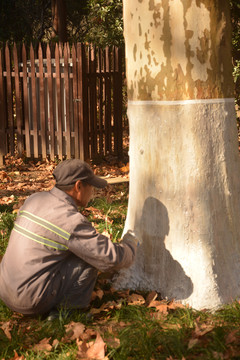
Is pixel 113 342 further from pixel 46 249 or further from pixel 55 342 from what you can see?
pixel 46 249

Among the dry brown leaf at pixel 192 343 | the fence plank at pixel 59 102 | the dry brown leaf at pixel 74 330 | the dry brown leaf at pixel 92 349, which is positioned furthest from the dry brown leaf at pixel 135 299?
the fence plank at pixel 59 102

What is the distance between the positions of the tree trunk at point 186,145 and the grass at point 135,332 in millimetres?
313

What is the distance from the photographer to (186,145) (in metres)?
4.20

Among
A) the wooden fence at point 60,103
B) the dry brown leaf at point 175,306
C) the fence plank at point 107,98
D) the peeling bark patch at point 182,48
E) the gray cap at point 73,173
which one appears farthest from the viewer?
the fence plank at point 107,98

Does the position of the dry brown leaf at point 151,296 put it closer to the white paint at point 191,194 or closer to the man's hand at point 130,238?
the white paint at point 191,194

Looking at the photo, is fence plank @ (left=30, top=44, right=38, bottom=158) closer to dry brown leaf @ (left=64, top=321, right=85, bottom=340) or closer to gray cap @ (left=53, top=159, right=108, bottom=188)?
gray cap @ (left=53, top=159, right=108, bottom=188)

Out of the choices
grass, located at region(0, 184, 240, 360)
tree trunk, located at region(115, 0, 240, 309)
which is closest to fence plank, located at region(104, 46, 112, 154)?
tree trunk, located at region(115, 0, 240, 309)

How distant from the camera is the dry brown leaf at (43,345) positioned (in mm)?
3572

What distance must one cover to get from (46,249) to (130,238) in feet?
2.63

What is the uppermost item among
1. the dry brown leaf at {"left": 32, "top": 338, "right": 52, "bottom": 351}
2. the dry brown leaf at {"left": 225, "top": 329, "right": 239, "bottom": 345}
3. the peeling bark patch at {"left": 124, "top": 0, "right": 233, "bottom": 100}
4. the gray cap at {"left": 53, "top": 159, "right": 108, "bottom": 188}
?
the peeling bark patch at {"left": 124, "top": 0, "right": 233, "bottom": 100}

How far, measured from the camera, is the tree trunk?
161 inches

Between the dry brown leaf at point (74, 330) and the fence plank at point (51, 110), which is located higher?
the fence plank at point (51, 110)

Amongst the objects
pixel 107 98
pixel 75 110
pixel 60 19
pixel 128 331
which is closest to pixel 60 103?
pixel 75 110

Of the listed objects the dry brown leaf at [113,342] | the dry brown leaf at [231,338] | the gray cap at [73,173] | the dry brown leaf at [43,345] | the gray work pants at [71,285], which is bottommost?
the dry brown leaf at [43,345]
